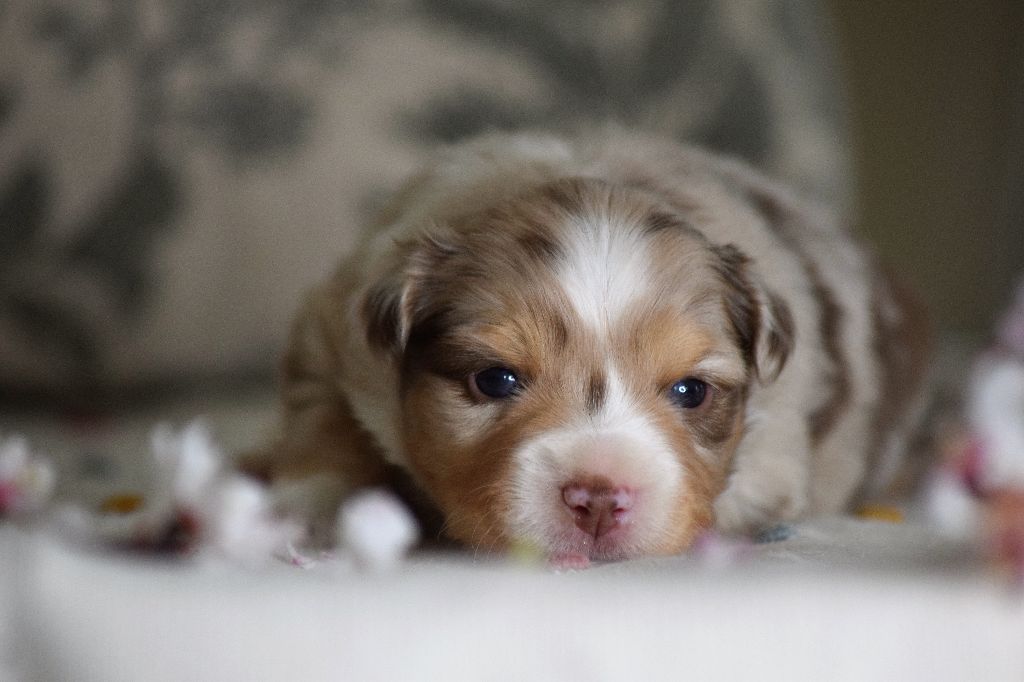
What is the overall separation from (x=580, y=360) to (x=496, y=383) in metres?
0.16

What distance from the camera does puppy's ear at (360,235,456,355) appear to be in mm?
1961

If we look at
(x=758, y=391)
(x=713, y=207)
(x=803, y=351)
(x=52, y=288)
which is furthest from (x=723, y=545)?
(x=52, y=288)

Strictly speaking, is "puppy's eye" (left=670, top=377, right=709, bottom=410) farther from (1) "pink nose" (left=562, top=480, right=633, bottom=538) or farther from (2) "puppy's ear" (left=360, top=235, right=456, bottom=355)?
(2) "puppy's ear" (left=360, top=235, right=456, bottom=355)

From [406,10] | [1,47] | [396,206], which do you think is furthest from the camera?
[406,10]

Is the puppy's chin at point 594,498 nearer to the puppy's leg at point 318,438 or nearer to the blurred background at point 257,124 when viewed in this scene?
the puppy's leg at point 318,438

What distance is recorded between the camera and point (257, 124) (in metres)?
3.68

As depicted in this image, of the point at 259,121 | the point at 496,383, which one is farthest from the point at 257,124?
the point at 496,383

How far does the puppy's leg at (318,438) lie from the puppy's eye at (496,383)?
40cm

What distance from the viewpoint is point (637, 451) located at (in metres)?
1.75

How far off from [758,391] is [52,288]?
7.84ft

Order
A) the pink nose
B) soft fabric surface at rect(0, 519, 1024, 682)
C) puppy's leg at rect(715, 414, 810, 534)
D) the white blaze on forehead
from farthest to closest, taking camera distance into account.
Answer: puppy's leg at rect(715, 414, 810, 534), the white blaze on forehead, the pink nose, soft fabric surface at rect(0, 519, 1024, 682)

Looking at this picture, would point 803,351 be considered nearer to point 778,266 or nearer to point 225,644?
point 778,266

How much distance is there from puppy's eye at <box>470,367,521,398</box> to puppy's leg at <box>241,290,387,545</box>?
15.8 inches

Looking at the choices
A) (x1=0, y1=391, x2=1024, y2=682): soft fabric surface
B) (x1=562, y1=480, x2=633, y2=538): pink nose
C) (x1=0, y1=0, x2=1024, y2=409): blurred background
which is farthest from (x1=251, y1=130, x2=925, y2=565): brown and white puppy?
(x1=0, y1=0, x2=1024, y2=409): blurred background
